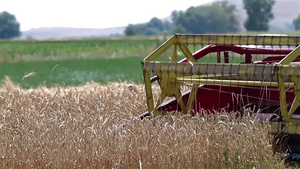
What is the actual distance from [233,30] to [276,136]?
44127 millimetres

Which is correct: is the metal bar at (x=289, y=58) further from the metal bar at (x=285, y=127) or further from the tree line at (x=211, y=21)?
the tree line at (x=211, y=21)

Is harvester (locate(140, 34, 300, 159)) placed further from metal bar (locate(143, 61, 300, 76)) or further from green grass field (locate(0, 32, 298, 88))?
green grass field (locate(0, 32, 298, 88))

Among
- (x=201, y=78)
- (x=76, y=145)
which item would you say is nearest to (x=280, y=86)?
(x=201, y=78)

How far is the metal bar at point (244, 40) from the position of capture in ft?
25.5

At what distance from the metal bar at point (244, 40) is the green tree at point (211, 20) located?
36.8m

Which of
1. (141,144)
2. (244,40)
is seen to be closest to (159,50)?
(244,40)

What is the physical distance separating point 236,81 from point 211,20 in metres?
48.9

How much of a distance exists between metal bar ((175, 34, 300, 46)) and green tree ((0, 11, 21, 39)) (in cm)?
9166

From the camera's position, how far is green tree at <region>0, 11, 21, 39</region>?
324 feet

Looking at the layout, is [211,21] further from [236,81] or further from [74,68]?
[236,81]

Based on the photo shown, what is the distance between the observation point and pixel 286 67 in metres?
7.02

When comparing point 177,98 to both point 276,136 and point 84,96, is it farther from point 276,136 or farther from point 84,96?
point 84,96

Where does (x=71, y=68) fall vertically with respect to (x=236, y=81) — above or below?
below

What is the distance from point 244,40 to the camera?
7926 millimetres
